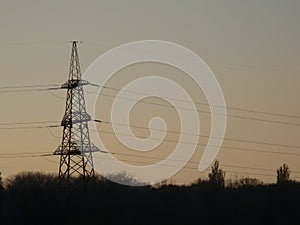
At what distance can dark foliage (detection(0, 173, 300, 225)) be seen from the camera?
185 feet

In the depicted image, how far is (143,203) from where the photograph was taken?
2554 inches

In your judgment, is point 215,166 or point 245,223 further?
point 215,166

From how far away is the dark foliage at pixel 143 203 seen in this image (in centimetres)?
5647

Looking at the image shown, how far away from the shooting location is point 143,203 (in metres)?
64.9

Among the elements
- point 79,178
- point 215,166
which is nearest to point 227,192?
point 79,178

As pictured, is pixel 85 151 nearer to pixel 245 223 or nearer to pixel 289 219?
pixel 245 223

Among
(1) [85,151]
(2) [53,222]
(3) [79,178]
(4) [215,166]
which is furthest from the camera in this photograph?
(4) [215,166]

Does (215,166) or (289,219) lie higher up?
(215,166)

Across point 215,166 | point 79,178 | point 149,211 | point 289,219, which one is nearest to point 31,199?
point 79,178

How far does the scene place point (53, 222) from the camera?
55.3 meters

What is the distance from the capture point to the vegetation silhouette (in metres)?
56.5

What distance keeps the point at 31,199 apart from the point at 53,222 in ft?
13.0

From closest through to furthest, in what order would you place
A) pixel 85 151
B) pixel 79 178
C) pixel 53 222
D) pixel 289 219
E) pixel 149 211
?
pixel 85 151 → pixel 53 222 → pixel 79 178 → pixel 149 211 → pixel 289 219

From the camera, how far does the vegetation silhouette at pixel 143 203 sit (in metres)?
56.5
